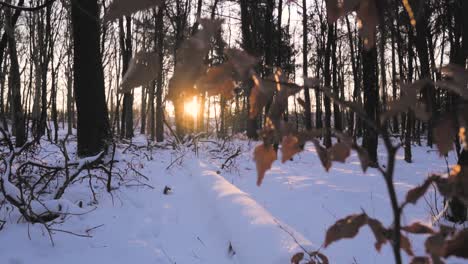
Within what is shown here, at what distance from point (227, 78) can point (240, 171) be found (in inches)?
255

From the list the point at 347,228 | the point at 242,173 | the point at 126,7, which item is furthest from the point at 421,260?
the point at 242,173

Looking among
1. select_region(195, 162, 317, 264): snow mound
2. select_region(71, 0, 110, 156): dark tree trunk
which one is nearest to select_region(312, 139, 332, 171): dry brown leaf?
select_region(195, 162, 317, 264): snow mound

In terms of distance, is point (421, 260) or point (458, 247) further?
point (421, 260)

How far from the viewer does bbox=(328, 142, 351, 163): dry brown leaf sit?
0.47 meters

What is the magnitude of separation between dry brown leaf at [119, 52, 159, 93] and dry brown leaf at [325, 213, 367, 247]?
0.36 metres

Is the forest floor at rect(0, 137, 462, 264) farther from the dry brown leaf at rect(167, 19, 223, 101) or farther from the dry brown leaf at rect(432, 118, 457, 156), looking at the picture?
the dry brown leaf at rect(167, 19, 223, 101)

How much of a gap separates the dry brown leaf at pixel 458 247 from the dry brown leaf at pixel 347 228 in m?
0.12

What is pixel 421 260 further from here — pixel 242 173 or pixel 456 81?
pixel 242 173

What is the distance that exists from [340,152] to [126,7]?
1.02 ft

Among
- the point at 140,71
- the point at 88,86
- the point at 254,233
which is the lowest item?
the point at 254,233

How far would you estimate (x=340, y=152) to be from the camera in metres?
0.47

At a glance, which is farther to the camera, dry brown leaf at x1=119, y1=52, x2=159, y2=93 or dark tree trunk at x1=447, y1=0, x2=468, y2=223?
dark tree trunk at x1=447, y1=0, x2=468, y2=223

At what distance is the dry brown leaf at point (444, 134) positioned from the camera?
43 centimetres

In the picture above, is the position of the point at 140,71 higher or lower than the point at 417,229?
higher
